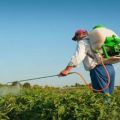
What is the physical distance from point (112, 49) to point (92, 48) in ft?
1.11

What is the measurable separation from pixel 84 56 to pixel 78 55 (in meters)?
0.14

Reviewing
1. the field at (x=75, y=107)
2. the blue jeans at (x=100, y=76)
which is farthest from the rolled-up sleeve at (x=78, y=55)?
the field at (x=75, y=107)

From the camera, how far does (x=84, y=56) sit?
367 inches

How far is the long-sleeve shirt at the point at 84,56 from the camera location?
9.24 m

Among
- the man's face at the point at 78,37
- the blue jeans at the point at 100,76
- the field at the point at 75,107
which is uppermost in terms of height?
the man's face at the point at 78,37

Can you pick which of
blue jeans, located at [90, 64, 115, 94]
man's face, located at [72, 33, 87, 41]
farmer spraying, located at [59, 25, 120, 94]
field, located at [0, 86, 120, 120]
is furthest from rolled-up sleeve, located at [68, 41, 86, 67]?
field, located at [0, 86, 120, 120]

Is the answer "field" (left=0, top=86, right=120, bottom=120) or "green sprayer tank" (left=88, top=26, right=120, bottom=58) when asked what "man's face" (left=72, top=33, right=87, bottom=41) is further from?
"field" (left=0, top=86, right=120, bottom=120)

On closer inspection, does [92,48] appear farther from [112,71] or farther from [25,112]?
[25,112]

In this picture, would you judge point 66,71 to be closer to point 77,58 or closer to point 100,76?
point 77,58

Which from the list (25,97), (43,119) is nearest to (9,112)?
(25,97)

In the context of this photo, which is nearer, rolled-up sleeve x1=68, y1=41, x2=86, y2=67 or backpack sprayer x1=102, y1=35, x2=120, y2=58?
rolled-up sleeve x1=68, y1=41, x2=86, y2=67

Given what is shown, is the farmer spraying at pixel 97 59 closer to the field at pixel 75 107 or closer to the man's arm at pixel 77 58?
the man's arm at pixel 77 58

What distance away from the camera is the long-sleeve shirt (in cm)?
924

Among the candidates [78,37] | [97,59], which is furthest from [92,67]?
[78,37]
